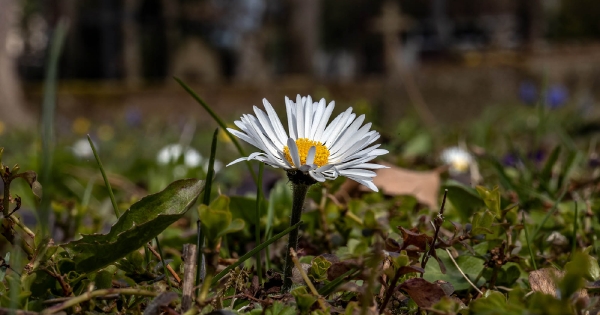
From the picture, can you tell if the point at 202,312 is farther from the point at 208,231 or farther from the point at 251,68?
the point at 251,68

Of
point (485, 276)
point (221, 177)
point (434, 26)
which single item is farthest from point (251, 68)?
point (485, 276)

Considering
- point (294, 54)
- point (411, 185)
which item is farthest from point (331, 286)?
point (294, 54)

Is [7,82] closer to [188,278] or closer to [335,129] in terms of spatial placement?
[335,129]

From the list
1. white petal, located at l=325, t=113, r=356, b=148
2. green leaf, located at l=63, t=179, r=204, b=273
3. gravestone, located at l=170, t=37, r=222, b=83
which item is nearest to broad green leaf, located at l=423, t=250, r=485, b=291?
white petal, located at l=325, t=113, r=356, b=148

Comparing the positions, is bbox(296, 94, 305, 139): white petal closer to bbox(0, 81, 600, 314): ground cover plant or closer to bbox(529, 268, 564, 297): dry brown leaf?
bbox(0, 81, 600, 314): ground cover plant

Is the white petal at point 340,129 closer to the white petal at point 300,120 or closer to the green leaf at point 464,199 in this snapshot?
the white petal at point 300,120

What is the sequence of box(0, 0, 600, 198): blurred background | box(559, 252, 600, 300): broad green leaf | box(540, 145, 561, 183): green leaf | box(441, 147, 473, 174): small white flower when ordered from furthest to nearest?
1. box(0, 0, 600, 198): blurred background
2. box(441, 147, 473, 174): small white flower
3. box(540, 145, 561, 183): green leaf
4. box(559, 252, 600, 300): broad green leaf

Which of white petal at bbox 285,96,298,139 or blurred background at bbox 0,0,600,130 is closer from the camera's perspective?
white petal at bbox 285,96,298,139

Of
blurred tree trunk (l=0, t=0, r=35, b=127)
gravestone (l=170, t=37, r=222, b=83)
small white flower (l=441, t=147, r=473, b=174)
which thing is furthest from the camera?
gravestone (l=170, t=37, r=222, b=83)
